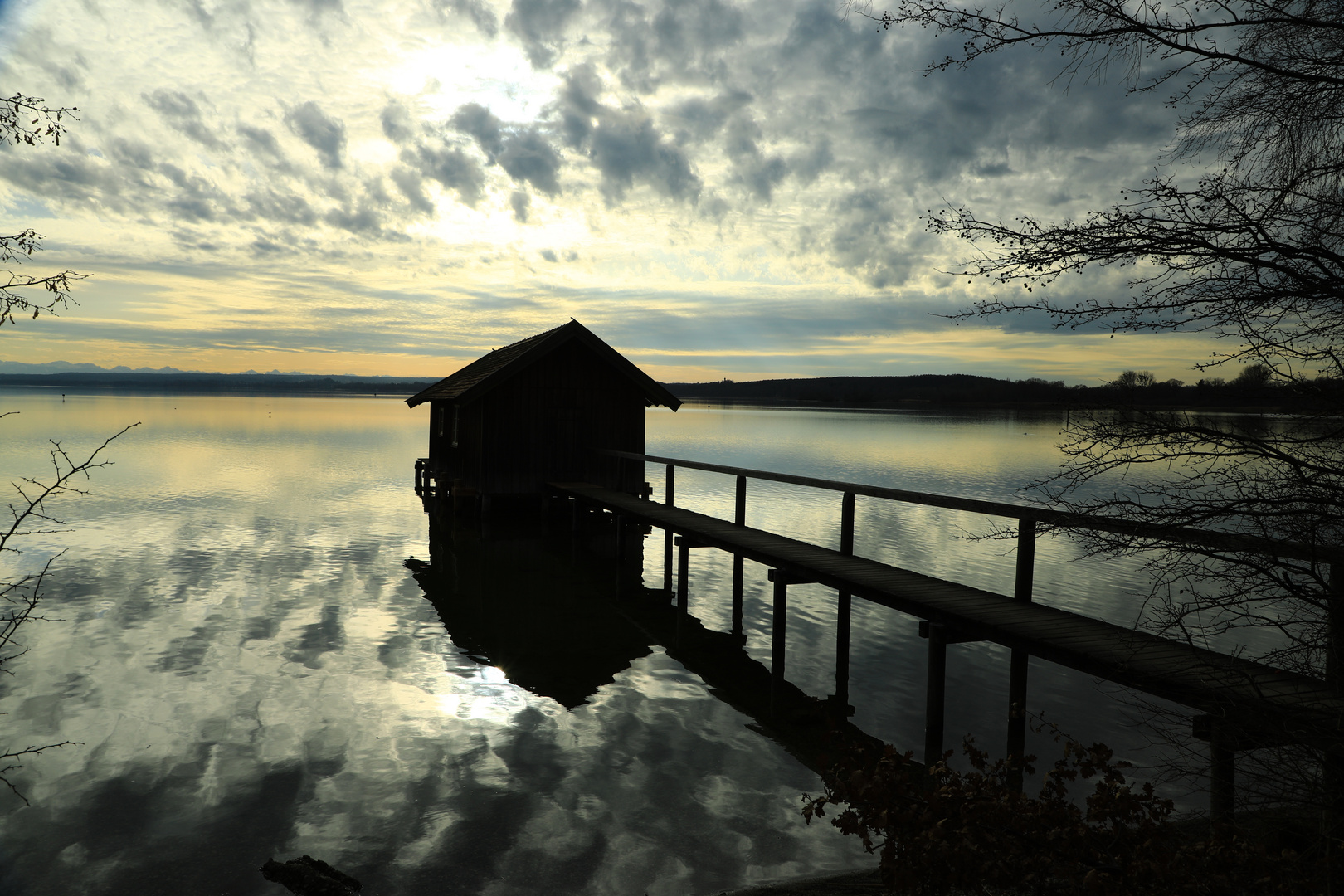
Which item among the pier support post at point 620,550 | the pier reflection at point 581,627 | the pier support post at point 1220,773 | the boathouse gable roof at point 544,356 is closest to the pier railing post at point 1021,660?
the pier support post at point 1220,773

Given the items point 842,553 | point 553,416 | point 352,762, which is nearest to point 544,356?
point 553,416

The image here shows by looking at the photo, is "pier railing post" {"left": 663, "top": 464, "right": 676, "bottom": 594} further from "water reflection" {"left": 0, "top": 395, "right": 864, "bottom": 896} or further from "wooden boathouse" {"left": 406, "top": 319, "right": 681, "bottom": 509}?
"water reflection" {"left": 0, "top": 395, "right": 864, "bottom": 896}

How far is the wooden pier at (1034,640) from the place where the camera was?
4.25 meters

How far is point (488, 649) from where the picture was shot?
11.9 m

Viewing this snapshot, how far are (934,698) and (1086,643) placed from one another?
A: 6.13 ft

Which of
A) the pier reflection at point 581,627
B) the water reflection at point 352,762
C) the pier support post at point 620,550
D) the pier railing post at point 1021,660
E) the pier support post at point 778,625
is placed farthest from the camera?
the pier support post at point 620,550

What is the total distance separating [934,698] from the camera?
28.0 feet

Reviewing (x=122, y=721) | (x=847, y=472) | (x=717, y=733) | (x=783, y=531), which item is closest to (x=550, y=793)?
(x=717, y=733)

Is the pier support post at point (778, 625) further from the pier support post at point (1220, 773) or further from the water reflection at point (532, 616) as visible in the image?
the pier support post at point (1220, 773)

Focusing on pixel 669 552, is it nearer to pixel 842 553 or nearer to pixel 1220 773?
pixel 842 553

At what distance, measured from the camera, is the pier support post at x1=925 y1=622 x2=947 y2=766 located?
332 inches

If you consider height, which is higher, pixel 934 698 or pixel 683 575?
pixel 934 698

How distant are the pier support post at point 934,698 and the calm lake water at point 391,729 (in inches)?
16.1

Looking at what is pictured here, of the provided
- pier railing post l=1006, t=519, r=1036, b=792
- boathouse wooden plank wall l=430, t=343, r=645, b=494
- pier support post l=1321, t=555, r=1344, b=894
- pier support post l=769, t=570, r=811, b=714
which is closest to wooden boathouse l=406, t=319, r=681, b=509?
boathouse wooden plank wall l=430, t=343, r=645, b=494
